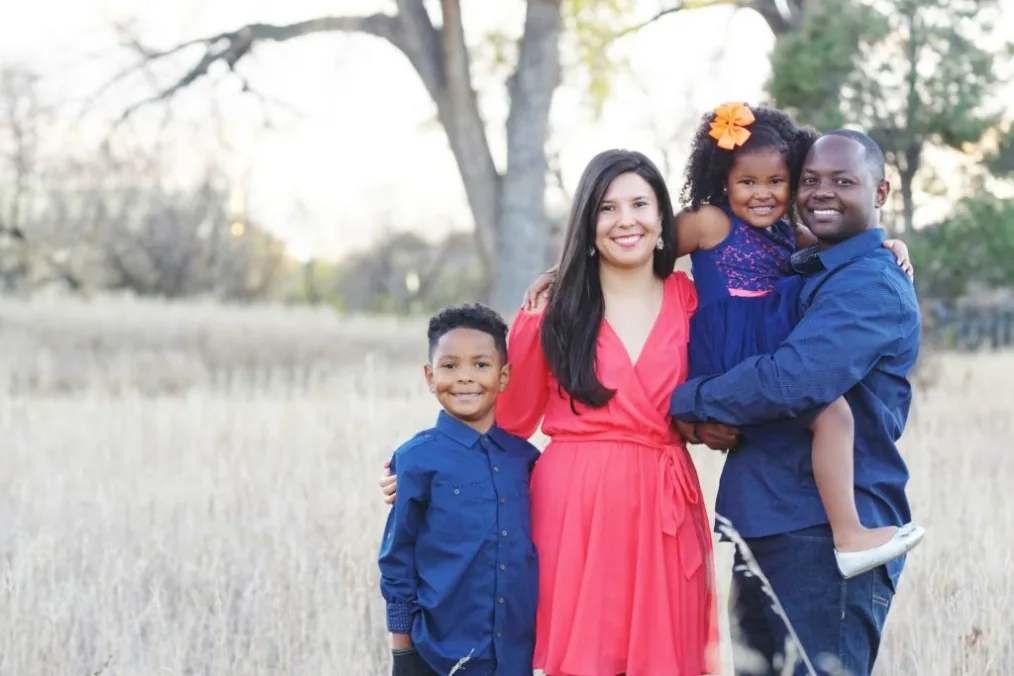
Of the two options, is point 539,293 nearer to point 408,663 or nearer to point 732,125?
point 732,125

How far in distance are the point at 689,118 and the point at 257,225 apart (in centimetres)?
832

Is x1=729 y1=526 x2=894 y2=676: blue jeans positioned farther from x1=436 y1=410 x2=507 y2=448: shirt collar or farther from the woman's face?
the woman's face

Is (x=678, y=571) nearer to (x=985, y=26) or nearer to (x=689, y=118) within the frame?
(x=985, y=26)

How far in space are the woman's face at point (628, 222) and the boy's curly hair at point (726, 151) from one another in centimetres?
18

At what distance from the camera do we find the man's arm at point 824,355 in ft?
9.26

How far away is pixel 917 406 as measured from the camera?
9469 mm

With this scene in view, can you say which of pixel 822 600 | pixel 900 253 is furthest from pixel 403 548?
pixel 900 253

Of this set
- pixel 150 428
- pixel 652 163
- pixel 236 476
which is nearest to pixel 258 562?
pixel 236 476

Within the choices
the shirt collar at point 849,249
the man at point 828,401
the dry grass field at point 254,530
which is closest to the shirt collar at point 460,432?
the man at point 828,401

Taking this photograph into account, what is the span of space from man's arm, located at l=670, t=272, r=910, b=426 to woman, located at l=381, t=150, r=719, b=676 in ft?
1.13

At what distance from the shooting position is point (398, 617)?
3070 millimetres

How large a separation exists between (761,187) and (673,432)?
0.72m

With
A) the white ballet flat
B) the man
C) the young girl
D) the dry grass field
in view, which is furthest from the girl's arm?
the dry grass field

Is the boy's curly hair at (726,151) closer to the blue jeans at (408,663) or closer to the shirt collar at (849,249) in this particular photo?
the shirt collar at (849,249)
